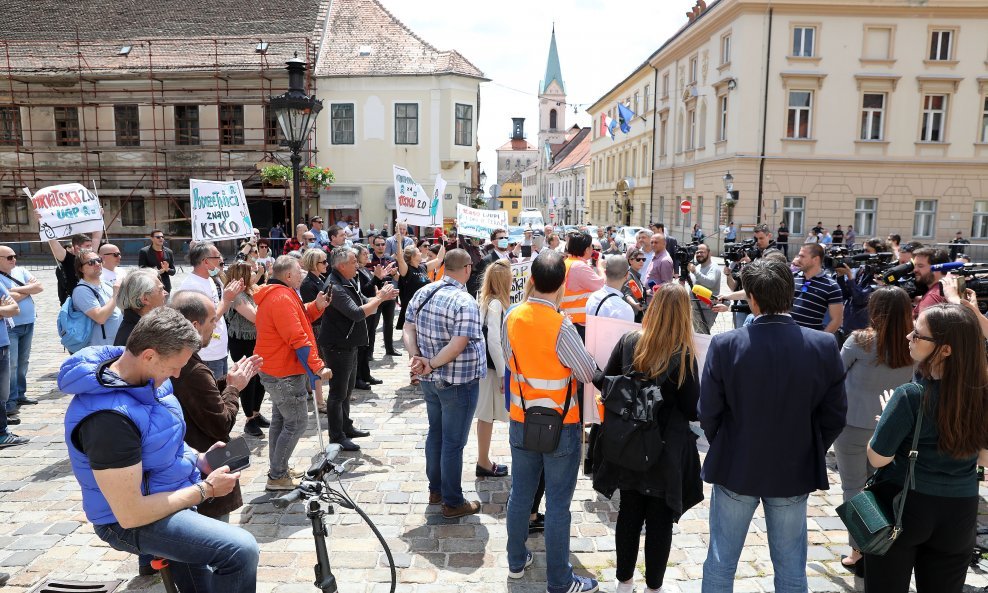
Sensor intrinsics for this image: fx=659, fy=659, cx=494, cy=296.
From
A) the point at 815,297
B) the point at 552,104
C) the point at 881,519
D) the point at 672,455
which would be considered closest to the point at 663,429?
the point at 672,455

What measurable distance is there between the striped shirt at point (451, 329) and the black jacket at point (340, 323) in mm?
1479

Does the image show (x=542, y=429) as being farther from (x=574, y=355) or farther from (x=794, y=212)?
(x=794, y=212)

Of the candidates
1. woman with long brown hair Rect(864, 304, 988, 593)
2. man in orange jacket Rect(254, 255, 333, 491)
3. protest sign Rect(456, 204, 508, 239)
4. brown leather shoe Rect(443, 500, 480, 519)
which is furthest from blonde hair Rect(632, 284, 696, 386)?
protest sign Rect(456, 204, 508, 239)

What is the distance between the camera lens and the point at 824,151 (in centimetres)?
2972

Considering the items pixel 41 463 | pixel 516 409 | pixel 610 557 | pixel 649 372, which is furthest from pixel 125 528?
pixel 41 463

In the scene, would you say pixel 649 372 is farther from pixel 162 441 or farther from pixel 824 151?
pixel 824 151

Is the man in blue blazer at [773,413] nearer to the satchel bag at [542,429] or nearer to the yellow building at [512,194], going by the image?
the satchel bag at [542,429]

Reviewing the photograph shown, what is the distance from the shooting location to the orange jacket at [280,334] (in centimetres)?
514

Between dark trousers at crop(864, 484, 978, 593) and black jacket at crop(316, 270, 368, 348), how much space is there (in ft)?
14.3

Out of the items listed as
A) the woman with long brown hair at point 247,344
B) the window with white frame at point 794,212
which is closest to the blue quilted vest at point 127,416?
the woman with long brown hair at point 247,344

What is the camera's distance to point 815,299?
234 inches

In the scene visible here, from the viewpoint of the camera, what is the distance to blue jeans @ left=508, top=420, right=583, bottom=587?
379 centimetres

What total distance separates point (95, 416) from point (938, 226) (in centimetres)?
3517

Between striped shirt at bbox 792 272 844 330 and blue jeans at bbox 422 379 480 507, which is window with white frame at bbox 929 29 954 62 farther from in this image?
blue jeans at bbox 422 379 480 507
